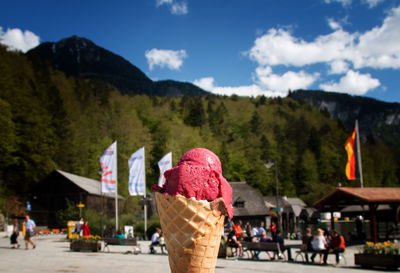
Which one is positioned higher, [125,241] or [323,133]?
[323,133]

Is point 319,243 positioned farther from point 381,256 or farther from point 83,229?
point 83,229

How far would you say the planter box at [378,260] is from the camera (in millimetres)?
11797

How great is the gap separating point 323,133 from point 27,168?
7847 centimetres

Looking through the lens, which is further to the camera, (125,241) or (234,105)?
(234,105)

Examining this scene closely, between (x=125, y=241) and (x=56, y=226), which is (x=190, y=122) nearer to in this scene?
(x=56, y=226)

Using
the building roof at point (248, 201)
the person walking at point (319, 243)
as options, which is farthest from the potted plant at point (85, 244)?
the building roof at point (248, 201)

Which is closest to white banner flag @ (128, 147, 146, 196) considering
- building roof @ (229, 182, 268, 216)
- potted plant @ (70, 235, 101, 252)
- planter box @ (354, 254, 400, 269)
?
potted plant @ (70, 235, 101, 252)

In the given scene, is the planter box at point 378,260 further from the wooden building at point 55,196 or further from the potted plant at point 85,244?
the wooden building at point 55,196

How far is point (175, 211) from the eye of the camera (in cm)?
396

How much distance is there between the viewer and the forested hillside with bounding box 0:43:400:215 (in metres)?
44.8

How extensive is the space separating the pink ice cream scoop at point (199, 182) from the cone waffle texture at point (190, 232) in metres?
0.20

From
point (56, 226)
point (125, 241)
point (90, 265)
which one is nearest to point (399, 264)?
point (90, 265)

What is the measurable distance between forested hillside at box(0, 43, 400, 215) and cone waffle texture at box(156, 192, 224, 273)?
8.68 metres

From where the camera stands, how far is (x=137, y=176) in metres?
25.2
